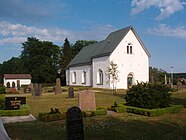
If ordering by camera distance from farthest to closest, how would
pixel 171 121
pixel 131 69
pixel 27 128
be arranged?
pixel 131 69, pixel 171 121, pixel 27 128

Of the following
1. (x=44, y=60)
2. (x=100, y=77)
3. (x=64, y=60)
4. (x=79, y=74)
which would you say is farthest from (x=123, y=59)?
(x=44, y=60)

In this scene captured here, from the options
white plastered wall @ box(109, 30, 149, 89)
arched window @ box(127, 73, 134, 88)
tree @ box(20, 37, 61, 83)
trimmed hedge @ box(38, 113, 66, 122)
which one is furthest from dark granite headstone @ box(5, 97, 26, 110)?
tree @ box(20, 37, 61, 83)

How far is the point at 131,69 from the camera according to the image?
4475 cm

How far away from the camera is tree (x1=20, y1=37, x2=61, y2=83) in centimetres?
7144

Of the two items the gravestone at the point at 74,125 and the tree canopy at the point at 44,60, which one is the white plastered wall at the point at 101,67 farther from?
the gravestone at the point at 74,125

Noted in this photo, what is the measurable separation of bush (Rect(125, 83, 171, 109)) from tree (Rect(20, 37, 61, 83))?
55.8 m

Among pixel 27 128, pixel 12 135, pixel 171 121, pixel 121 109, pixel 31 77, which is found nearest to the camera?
pixel 12 135

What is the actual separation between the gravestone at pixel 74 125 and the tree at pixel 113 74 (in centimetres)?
3096

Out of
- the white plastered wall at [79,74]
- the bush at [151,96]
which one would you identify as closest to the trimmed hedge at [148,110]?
the bush at [151,96]

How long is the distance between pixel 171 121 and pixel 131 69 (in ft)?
106

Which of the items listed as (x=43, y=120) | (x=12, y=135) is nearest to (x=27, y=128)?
(x=12, y=135)

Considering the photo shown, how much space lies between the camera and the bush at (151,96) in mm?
15688

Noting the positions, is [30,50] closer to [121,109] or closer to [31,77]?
[31,77]

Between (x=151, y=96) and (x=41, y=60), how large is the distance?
59.6 meters
